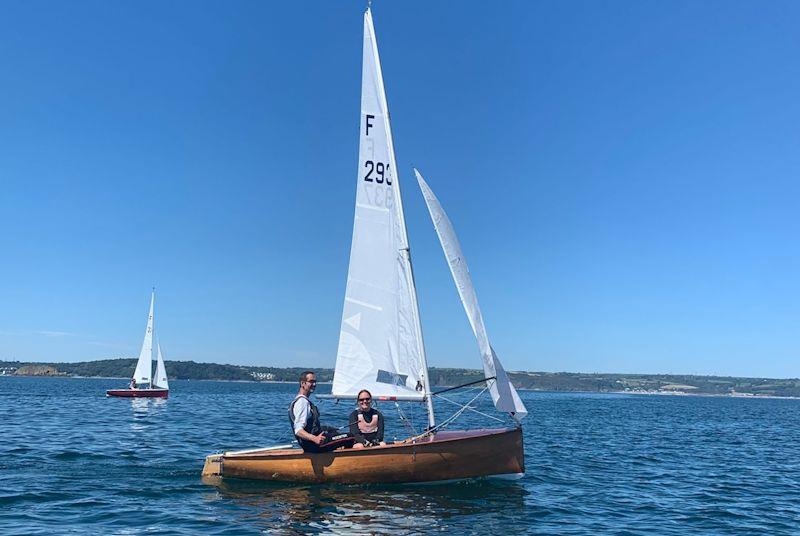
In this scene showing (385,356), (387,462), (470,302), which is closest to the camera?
(387,462)

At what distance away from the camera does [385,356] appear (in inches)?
631

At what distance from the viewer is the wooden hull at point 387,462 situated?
1439 centimetres

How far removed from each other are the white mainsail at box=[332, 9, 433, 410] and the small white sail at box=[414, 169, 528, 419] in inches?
36.3

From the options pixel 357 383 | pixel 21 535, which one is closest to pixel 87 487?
pixel 21 535

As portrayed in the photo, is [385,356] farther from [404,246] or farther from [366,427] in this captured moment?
[404,246]

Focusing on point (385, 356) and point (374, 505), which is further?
point (385, 356)

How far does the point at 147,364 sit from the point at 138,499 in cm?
5744

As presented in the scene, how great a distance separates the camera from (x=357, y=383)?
16.1 meters

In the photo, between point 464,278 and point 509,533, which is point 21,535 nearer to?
point 509,533

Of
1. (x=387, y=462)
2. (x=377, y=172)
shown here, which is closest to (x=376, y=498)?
(x=387, y=462)

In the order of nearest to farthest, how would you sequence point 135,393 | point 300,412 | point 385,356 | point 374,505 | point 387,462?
point 374,505 < point 387,462 < point 300,412 < point 385,356 < point 135,393

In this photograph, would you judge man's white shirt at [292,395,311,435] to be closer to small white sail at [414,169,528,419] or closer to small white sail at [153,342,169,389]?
small white sail at [414,169,528,419]

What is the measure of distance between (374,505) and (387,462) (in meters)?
1.30

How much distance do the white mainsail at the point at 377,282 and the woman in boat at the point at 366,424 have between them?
656mm
